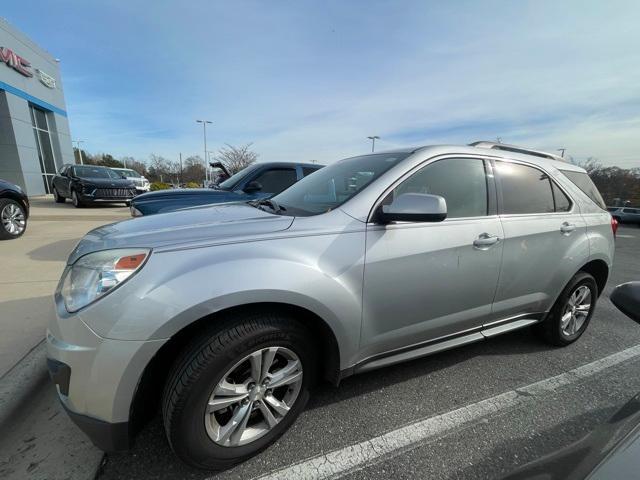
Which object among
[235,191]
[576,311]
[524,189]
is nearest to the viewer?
[524,189]

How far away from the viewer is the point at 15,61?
595 inches

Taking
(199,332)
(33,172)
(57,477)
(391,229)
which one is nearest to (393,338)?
(391,229)

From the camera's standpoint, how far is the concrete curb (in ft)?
6.51

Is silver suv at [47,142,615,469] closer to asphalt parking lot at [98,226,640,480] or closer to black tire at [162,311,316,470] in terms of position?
black tire at [162,311,316,470]

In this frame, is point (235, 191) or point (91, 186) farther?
point (91, 186)

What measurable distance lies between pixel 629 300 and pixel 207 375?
76.2 inches

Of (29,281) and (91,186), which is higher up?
(91,186)

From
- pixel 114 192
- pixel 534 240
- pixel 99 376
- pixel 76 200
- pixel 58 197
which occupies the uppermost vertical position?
pixel 534 240

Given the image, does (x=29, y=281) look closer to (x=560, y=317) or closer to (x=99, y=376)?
(x=99, y=376)

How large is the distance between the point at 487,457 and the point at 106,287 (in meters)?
2.19

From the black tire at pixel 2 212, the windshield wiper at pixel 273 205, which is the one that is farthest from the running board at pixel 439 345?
the black tire at pixel 2 212

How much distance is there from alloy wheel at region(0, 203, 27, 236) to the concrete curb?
207 inches

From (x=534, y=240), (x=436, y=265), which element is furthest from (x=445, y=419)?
(x=534, y=240)

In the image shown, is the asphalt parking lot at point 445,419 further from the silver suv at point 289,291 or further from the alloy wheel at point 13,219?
the alloy wheel at point 13,219
